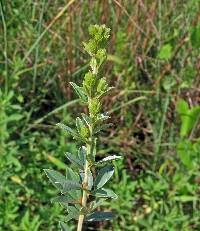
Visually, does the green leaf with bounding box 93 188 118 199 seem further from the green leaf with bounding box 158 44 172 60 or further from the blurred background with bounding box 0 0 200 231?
the green leaf with bounding box 158 44 172 60

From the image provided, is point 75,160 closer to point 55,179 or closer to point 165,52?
point 55,179

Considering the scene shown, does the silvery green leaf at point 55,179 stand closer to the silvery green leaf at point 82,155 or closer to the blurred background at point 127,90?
the silvery green leaf at point 82,155

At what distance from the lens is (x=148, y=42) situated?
7.59ft

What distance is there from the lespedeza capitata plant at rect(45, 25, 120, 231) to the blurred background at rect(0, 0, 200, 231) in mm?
1175

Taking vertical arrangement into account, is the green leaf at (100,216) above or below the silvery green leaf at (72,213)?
below

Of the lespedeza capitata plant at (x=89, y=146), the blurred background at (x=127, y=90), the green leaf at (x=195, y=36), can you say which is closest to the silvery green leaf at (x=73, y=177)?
the lespedeza capitata plant at (x=89, y=146)

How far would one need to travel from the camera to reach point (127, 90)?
2.21 metres

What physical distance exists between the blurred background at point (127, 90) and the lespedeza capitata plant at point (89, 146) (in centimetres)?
117

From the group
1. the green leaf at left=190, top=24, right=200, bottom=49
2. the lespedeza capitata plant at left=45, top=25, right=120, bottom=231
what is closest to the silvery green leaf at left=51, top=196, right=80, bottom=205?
the lespedeza capitata plant at left=45, top=25, right=120, bottom=231

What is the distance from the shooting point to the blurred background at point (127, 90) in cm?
202

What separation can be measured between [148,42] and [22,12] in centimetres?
54

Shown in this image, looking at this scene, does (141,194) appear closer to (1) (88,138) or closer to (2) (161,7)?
(2) (161,7)

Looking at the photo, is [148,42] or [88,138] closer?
[88,138]

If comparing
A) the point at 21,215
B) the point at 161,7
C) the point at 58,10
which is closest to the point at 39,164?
the point at 21,215
